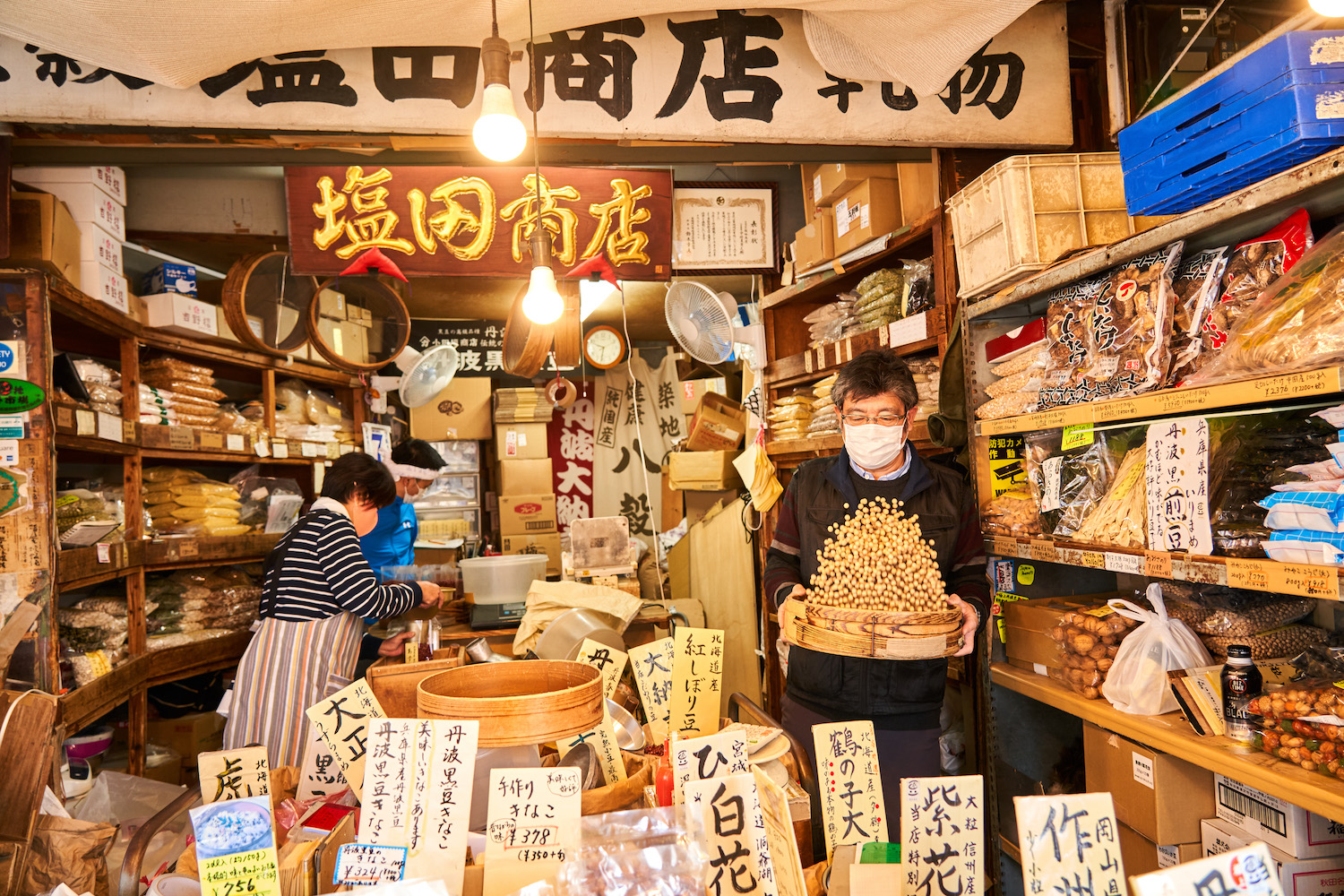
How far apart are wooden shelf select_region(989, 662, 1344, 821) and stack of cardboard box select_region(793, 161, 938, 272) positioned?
1.85m

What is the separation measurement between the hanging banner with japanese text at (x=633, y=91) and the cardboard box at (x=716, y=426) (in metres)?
2.26

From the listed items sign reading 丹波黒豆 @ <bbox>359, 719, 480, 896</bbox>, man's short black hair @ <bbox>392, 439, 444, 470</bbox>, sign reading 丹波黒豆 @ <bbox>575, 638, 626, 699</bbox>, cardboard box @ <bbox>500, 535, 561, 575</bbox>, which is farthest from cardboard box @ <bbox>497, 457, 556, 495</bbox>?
sign reading 丹波黒豆 @ <bbox>359, 719, 480, 896</bbox>

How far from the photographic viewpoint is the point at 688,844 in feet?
3.88

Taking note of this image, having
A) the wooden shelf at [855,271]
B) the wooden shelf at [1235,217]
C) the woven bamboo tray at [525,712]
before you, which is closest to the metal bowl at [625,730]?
the woven bamboo tray at [525,712]

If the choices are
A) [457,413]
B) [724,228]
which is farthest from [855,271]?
[457,413]

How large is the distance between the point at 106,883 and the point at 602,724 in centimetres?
92

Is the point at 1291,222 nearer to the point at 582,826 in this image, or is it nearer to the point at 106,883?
the point at 582,826

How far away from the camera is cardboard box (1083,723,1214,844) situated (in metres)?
2.01

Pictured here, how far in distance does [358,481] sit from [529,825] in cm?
242

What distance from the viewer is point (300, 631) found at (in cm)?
309

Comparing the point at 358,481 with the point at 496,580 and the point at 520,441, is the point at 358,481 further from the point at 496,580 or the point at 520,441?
the point at 520,441

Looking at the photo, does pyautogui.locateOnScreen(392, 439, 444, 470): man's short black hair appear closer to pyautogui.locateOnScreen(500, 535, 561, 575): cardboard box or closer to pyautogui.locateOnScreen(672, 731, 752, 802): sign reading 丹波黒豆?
pyautogui.locateOnScreen(500, 535, 561, 575): cardboard box

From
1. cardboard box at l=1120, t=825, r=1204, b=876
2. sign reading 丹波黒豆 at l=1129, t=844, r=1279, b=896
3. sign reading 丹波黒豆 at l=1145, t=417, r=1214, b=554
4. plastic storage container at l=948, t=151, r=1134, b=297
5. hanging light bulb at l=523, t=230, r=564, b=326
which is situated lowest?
cardboard box at l=1120, t=825, r=1204, b=876

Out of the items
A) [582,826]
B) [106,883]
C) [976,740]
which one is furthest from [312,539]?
[976,740]
